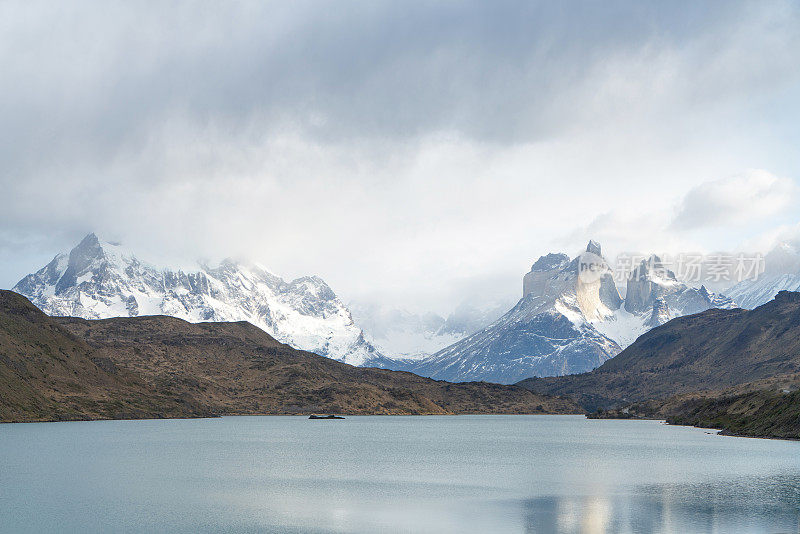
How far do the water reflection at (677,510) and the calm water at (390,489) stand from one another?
0.17 meters

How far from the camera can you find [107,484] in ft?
285

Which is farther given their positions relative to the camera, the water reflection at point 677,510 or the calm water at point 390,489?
the calm water at point 390,489

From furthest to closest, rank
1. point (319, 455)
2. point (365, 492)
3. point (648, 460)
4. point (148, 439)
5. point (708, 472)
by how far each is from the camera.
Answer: point (148, 439) → point (319, 455) → point (648, 460) → point (708, 472) → point (365, 492)

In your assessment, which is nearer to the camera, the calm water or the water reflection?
the water reflection

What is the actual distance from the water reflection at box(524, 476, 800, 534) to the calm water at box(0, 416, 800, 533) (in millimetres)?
167

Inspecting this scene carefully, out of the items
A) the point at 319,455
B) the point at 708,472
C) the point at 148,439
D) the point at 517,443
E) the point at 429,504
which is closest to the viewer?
the point at 429,504

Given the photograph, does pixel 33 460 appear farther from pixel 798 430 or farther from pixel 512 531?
pixel 798 430

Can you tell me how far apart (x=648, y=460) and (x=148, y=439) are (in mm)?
104347

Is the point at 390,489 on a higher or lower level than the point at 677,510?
lower

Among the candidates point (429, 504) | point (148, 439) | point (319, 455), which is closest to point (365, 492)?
point (429, 504)

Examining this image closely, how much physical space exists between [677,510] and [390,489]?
3102 cm

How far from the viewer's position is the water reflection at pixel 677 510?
60656 mm

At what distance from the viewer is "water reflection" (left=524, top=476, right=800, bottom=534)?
199 feet

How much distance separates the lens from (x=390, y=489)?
86500 millimetres
